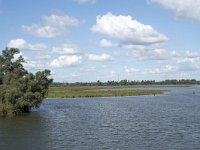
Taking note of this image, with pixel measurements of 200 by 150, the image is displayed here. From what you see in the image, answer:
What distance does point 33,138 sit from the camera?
43125 mm

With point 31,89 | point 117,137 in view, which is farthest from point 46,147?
point 31,89

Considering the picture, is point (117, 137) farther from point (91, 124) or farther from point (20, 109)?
point (20, 109)

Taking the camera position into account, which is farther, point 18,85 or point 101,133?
point 18,85

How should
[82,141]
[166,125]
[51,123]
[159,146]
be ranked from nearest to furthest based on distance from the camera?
1. [159,146]
2. [82,141]
3. [166,125]
4. [51,123]

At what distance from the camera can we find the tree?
67.8 metres

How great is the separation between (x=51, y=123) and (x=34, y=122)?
331cm

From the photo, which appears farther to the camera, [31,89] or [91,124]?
[31,89]

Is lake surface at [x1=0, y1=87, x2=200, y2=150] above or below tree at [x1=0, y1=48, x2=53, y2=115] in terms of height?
below

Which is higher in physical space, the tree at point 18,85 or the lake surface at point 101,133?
the tree at point 18,85

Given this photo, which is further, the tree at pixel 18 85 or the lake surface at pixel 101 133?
the tree at pixel 18 85

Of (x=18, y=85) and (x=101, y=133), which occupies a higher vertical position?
(x=18, y=85)

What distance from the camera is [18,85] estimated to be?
6875 centimetres

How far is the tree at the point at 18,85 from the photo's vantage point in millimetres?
67750

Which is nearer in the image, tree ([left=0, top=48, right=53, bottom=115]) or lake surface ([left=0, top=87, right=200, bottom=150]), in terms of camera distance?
lake surface ([left=0, top=87, right=200, bottom=150])
